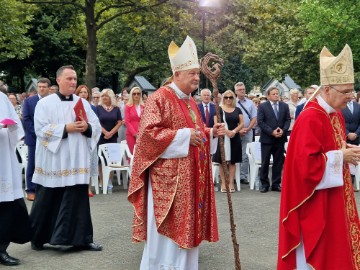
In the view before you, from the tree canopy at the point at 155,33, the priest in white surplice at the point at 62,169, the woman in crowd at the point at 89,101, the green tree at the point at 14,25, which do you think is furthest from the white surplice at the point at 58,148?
the green tree at the point at 14,25

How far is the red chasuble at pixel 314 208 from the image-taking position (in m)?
4.48

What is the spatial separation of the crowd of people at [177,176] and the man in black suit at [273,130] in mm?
4924

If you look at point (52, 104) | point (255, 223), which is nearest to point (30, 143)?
point (52, 104)

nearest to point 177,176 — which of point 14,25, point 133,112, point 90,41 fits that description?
point 133,112

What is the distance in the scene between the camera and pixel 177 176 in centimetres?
544

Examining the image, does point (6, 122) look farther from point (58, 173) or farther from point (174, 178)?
point (174, 178)

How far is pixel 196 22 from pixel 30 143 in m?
14.6

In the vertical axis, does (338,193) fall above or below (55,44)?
below

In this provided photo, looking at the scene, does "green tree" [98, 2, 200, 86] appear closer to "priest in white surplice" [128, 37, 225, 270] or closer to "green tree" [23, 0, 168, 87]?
"green tree" [23, 0, 168, 87]

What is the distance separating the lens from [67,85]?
22.4 ft

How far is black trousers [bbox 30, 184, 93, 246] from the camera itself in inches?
271

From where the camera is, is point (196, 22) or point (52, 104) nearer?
point (52, 104)

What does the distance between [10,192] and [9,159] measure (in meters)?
0.37

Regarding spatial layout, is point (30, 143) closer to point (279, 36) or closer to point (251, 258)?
point (251, 258)
